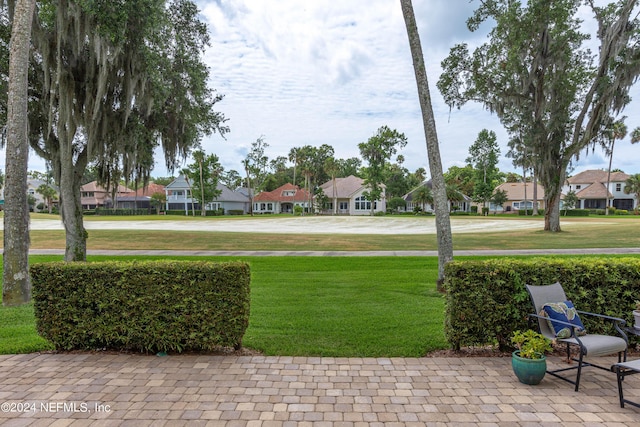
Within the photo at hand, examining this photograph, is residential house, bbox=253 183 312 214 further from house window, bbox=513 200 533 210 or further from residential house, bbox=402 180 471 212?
house window, bbox=513 200 533 210

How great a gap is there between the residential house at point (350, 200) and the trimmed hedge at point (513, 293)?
1982 inches

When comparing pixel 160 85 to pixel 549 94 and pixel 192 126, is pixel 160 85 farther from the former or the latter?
pixel 549 94

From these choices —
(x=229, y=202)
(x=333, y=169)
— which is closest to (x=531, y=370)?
(x=333, y=169)

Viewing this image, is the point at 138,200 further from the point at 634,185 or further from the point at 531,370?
the point at 634,185

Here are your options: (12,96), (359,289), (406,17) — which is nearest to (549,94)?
(406,17)

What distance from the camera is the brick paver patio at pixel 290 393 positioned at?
9.49 feet

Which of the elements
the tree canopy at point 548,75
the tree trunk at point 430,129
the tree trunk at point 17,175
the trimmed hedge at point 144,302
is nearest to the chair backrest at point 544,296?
the tree trunk at point 430,129

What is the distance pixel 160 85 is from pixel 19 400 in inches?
346

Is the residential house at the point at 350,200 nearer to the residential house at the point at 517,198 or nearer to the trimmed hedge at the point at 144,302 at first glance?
the residential house at the point at 517,198

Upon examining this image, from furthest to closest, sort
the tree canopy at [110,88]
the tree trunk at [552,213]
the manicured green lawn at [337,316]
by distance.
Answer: the tree trunk at [552,213] → the tree canopy at [110,88] → the manicured green lawn at [337,316]

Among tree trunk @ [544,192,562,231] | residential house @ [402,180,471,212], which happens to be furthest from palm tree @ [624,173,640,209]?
tree trunk @ [544,192,562,231]

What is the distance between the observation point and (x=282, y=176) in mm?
73312

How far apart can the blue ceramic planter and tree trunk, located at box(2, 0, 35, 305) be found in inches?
285

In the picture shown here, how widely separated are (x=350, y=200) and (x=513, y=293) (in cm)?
5325
